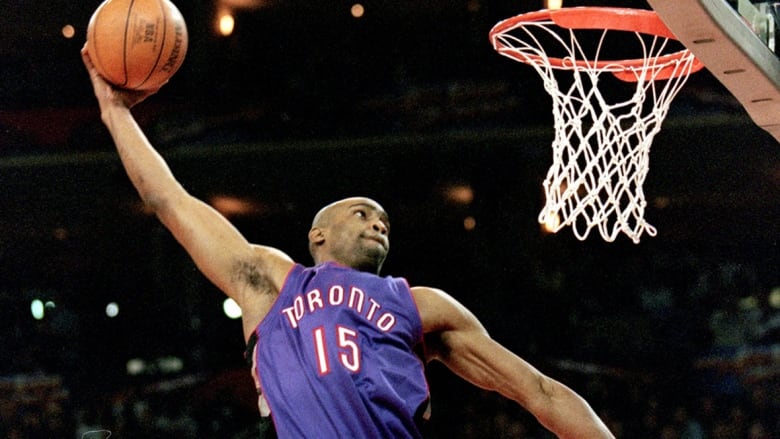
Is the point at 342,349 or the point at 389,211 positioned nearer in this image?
the point at 342,349

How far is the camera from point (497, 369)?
9.48ft

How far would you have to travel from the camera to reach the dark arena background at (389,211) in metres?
Result: 7.30

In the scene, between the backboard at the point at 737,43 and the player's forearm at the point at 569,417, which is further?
the backboard at the point at 737,43

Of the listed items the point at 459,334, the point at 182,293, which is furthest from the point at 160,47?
the point at 182,293

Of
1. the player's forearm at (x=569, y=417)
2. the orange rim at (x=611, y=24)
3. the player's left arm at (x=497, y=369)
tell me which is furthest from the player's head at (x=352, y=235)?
the orange rim at (x=611, y=24)

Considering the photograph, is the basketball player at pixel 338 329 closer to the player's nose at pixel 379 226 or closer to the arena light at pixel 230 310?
the player's nose at pixel 379 226

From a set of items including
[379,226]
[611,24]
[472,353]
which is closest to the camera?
[472,353]

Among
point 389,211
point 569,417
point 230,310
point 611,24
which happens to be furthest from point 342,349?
point 230,310

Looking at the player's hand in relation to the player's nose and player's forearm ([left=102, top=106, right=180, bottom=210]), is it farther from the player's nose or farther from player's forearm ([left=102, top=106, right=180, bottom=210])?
the player's nose

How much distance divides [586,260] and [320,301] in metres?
4.96

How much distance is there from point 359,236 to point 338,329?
35cm

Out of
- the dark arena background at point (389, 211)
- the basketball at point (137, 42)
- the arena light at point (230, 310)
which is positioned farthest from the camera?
the arena light at point (230, 310)

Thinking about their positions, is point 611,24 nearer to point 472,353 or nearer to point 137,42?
point 472,353

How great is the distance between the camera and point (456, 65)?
7.80m
